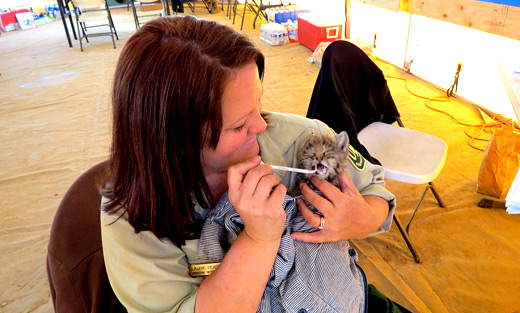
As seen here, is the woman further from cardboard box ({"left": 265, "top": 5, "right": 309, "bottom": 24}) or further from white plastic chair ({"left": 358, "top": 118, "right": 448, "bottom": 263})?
cardboard box ({"left": 265, "top": 5, "right": 309, "bottom": 24})

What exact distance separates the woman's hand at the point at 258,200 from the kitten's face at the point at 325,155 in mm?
248

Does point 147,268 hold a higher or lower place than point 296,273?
higher

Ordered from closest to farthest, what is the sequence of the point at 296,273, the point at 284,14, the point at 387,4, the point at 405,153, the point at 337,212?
the point at 296,273 < the point at 337,212 < the point at 405,153 < the point at 387,4 < the point at 284,14

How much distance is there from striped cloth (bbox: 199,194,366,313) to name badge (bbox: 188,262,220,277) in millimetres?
15

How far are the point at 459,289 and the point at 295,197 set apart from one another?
1.21 metres

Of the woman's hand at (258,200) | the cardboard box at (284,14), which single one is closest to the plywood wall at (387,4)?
the cardboard box at (284,14)

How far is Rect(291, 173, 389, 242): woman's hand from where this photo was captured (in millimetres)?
908

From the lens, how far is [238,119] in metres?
0.75

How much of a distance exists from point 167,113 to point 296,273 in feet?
1.50

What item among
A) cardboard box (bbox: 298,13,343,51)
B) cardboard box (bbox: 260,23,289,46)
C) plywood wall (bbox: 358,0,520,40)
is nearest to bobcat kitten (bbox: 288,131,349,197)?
plywood wall (bbox: 358,0,520,40)

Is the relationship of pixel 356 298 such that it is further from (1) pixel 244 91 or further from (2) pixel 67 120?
(2) pixel 67 120

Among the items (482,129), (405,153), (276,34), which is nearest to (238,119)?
(405,153)

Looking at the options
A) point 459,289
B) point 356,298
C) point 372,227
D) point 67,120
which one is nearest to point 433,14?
point 459,289

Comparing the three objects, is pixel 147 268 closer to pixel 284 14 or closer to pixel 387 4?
pixel 387 4
